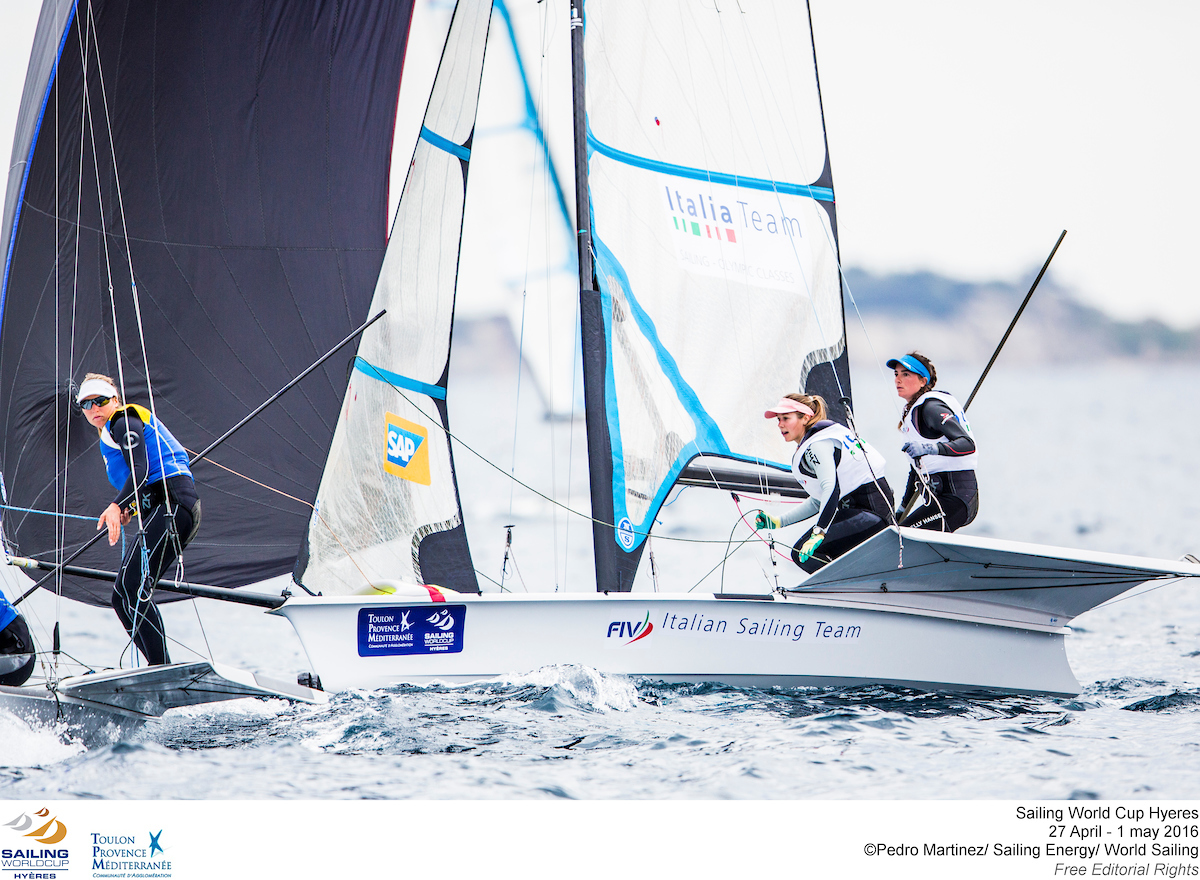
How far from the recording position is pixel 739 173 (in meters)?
5.24

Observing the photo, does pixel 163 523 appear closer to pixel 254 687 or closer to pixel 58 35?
pixel 254 687

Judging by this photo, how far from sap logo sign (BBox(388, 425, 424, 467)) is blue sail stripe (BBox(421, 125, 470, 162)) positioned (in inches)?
47.7

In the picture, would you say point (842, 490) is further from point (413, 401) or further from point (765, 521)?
point (413, 401)

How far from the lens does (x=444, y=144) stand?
503 cm

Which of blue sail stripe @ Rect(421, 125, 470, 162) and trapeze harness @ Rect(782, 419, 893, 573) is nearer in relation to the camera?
trapeze harness @ Rect(782, 419, 893, 573)

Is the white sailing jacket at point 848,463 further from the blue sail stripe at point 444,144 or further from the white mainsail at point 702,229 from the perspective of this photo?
the blue sail stripe at point 444,144

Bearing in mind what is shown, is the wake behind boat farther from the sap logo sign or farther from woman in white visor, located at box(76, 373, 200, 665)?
the sap logo sign

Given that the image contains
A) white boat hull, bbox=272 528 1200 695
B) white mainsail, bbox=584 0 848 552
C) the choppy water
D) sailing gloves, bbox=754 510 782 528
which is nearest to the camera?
the choppy water

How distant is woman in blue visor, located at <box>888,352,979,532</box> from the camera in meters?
4.53

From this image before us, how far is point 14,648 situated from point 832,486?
2961 mm
